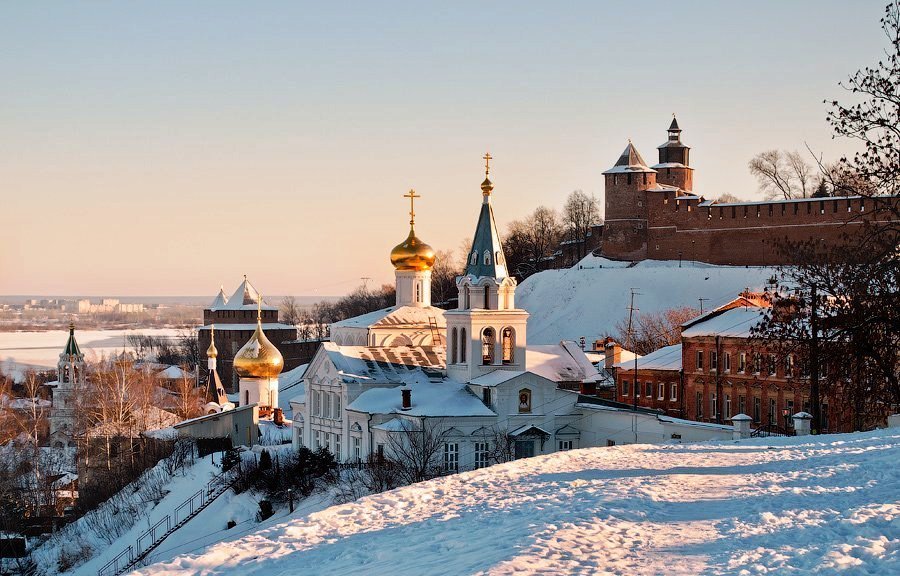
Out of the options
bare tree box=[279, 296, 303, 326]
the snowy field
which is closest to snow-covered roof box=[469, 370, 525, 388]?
the snowy field

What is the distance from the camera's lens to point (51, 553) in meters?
21.1

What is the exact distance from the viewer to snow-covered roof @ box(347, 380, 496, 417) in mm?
25125

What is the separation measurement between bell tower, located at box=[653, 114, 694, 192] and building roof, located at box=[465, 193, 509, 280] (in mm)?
38067

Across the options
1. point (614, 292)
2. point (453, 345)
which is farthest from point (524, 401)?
point (614, 292)

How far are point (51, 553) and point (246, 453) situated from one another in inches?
225

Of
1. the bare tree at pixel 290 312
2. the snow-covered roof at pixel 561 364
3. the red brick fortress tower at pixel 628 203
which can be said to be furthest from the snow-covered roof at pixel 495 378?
the bare tree at pixel 290 312

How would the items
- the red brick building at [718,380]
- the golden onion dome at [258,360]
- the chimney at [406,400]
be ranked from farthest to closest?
the golden onion dome at [258,360] < the red brick building at [718,380] < the chimney at [406,400]

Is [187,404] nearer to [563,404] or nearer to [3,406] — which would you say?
[3,406]

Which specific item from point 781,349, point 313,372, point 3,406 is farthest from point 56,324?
point 781,349

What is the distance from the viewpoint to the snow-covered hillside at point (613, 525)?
661 centimetres

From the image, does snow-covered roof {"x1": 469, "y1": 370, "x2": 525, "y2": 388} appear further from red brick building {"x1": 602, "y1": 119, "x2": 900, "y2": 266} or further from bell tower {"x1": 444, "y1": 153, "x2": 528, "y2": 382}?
red brick building {"x1": 602, "y1": 119, "x2": 900, "y2": 266}

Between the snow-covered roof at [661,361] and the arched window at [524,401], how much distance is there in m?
5.62

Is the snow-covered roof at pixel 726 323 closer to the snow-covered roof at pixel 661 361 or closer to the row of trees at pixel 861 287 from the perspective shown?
the snow-covered roof at pixel 661 361

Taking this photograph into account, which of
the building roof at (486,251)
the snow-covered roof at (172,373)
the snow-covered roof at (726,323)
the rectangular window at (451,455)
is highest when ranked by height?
the building roof at (486,251)
